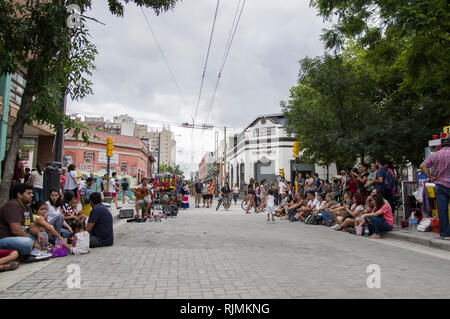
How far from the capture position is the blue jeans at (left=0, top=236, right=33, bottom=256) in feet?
16.2

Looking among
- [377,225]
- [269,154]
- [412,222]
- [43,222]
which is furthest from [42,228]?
[269,154]

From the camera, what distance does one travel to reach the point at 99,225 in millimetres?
6723

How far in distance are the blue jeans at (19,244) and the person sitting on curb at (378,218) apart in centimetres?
788

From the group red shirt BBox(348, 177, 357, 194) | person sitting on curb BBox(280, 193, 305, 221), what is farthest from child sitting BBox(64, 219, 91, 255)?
red shirt BBox(348, 177, 357, 194)

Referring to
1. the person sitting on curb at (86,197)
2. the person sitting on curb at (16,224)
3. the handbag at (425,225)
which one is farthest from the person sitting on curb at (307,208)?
the person sitting on curb at (16,224)

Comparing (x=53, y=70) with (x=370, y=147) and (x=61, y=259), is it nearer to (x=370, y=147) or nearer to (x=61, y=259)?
(x=61, y=259)

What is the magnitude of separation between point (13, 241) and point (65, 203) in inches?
109

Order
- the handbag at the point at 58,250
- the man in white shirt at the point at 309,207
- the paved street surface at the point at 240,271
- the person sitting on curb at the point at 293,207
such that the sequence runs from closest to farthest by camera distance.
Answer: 1. the paved street surface at the point at 240,271
2. the handbag at the point at 58,250
3. the man in white shirt at the point at 309,207
4. the person sitting on curb at the point at 293,207

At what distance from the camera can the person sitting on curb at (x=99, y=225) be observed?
6.57m

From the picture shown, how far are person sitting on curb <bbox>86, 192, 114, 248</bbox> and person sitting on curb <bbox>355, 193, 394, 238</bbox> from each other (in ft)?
21.7

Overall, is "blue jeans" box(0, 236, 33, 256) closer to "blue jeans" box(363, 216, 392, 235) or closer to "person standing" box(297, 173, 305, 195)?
"blue jeans" box(363, 216, 392, 235)

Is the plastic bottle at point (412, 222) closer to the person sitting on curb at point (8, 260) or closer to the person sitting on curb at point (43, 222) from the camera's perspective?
the person sitting on curb at point (43, 222)

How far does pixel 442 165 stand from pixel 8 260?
8625 mm

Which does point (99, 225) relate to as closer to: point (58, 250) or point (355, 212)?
point (58, 250)
